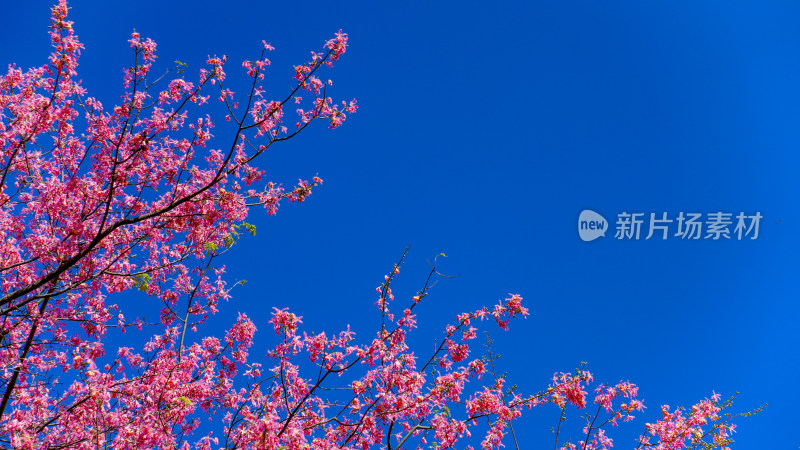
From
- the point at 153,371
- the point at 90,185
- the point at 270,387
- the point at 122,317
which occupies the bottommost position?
the point at 270,387

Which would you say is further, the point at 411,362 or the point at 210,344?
the point at 210,344

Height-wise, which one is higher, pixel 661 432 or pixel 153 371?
pixel 153 371

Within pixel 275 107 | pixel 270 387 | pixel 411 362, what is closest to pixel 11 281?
pixel 270 387

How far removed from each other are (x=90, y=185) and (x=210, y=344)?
3.03 m

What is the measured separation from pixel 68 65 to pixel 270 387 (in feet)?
14.0

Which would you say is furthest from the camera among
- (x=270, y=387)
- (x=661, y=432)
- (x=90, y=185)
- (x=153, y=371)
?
(x=661, y=432)

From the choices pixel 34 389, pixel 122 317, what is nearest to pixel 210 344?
pixel 122 317

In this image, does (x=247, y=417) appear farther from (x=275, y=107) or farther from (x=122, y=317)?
(x=275, y=107)

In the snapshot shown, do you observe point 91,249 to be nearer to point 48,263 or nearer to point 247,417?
point 48,263

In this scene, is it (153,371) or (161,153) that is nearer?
(161,153)

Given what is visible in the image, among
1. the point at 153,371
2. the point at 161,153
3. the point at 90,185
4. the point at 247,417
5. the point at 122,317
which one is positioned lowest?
the point at 247,417

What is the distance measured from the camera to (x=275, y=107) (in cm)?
601

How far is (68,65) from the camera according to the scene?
554 centimetres

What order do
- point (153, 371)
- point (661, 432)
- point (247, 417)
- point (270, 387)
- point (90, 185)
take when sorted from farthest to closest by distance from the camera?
1. point (661, 432)
2. point (153, 371)
3. point (270, 387)
4. point (90, 185)
5. point (247, 417)
